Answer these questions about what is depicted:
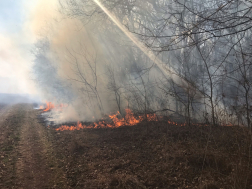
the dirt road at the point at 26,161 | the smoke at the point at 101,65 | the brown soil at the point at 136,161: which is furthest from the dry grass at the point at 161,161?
the smoke at the point at 101,65

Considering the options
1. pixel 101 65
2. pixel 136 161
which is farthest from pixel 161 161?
pixel 101 65

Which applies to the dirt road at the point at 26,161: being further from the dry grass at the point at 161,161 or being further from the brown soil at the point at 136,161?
the dry grass at the point at 161,161

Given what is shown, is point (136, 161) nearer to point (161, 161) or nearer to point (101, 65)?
point (161, 161)

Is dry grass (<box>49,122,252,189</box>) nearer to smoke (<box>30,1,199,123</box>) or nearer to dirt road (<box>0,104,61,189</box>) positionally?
dirt road (<box>0,104,61,189</box>)

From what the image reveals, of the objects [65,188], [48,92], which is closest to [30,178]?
[65,188]

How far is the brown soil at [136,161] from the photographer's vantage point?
3.65 m

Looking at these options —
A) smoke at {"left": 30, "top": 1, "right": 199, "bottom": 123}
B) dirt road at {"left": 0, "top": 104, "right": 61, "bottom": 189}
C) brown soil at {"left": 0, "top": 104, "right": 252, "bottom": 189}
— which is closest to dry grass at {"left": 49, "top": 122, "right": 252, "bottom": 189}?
brown soil at {"left": 0, "top": 104, "right": 252, "bottom": 189}

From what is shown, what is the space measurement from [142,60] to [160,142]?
8956 millimetres

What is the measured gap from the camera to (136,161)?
4828mm

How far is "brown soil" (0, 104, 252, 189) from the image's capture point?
3.65 meters

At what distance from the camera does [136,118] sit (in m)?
10.0

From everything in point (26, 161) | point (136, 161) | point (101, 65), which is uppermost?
point (101, 65)

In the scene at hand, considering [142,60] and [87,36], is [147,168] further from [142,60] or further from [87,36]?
[87,36]

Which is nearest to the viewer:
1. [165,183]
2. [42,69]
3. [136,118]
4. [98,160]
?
[165,183]
